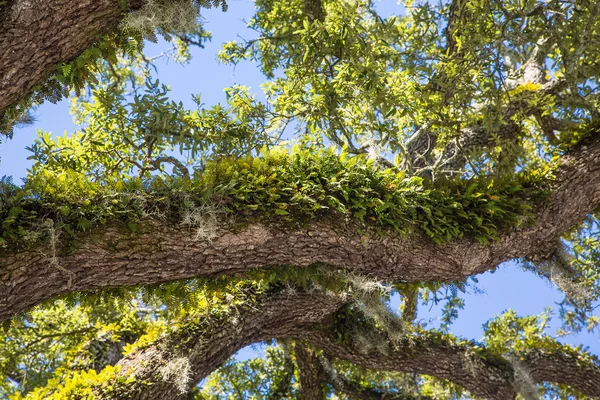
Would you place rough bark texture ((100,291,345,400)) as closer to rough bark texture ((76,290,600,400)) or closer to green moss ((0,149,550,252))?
rough bark texture ((76,290,600,400))

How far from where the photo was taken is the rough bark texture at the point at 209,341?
419 cm

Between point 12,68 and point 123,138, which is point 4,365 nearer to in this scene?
point 123,138

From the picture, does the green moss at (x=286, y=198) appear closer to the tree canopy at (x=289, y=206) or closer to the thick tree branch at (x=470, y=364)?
the tree canopy at (x=289, y=206)

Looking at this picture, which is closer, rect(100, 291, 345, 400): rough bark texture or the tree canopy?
the tree canopy

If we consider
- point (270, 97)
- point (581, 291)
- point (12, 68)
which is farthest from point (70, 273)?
point (581, 291)

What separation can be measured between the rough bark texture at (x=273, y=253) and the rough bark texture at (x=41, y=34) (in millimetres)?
912

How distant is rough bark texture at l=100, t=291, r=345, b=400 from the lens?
13.8 feet

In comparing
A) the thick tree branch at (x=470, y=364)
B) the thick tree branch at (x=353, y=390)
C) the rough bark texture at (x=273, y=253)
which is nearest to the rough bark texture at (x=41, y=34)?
the rough bark texture at (x=273, y=253)

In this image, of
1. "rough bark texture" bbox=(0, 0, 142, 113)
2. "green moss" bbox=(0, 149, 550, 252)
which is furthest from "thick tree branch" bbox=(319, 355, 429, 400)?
"rough bark texture" bbox=(0, 0, 142, 113)

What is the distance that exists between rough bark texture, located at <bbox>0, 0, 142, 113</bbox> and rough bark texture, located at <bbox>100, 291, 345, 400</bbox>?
223cm

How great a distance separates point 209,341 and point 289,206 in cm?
160

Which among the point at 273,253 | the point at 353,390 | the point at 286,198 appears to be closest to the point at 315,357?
the point at 353,390

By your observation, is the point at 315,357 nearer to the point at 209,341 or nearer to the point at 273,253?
the point at 209,341

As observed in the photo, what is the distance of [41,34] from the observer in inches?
114
